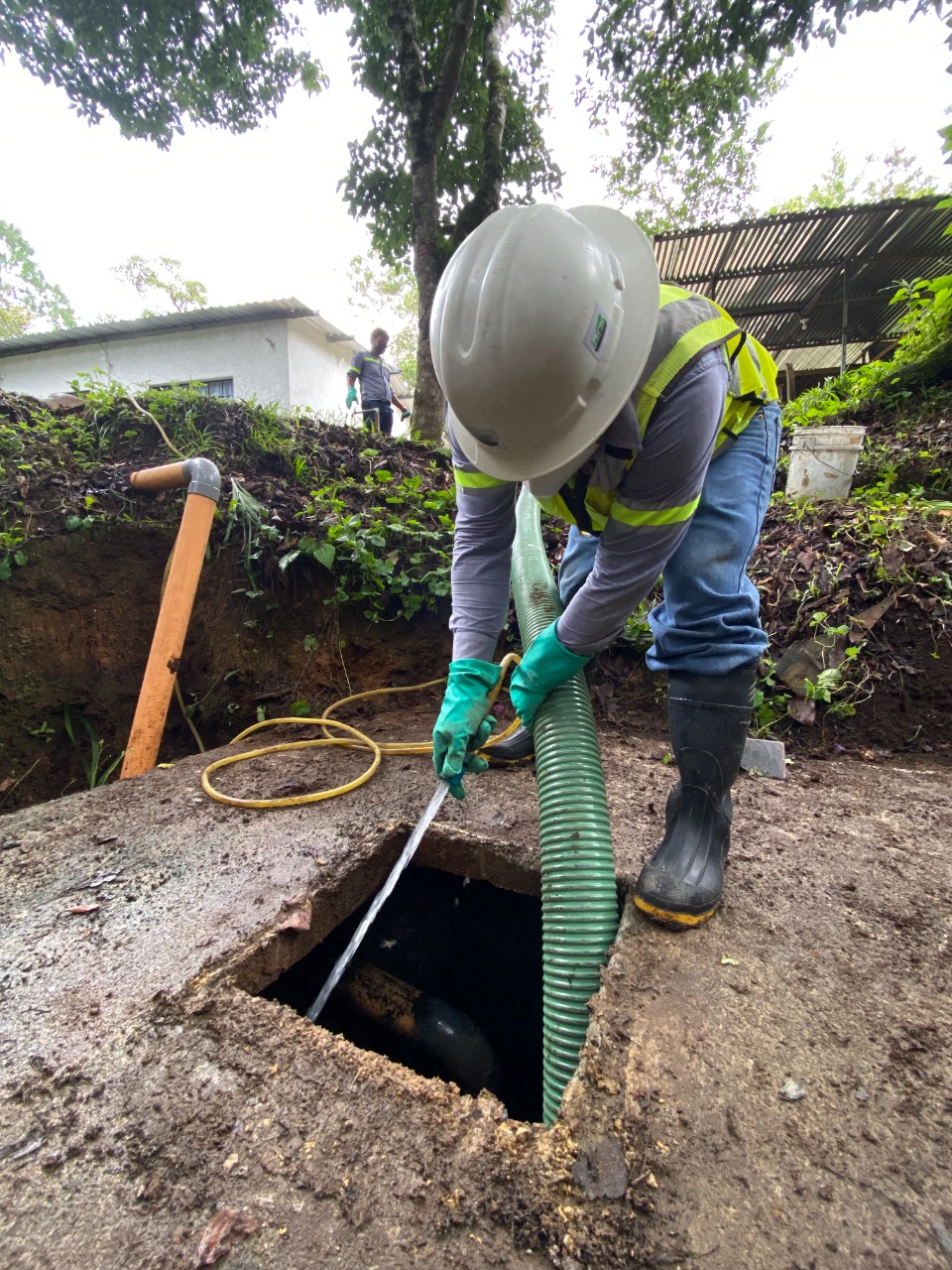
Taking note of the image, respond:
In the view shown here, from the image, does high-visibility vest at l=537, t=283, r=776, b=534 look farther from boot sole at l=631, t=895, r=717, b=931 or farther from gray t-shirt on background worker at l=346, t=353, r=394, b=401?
gray t-shirt on background worker at l=346, t=353, r=394, b=401

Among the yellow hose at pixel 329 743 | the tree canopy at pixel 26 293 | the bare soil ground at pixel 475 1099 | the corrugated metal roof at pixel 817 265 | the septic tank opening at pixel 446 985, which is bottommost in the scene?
the septic tank opening at pixel 446 985

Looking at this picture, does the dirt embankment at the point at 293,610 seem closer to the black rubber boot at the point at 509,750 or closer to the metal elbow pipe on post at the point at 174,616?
the metal elbow pipe on post at the point at 174,616

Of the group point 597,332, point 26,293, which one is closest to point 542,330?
point 597,332

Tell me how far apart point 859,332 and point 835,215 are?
2.47 meters

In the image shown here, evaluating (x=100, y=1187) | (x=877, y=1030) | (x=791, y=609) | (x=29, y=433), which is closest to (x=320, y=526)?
(x=29, y=433)

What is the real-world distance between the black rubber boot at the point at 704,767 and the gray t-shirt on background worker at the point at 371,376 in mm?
6806

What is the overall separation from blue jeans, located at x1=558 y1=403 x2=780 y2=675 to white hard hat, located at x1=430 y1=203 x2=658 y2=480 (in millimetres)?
425

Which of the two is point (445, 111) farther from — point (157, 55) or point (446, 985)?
point (446, 985)

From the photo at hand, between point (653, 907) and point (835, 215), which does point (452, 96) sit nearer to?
point (835, 215)

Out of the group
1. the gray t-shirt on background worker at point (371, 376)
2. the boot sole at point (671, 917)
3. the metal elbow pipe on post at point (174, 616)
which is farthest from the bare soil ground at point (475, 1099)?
the gray t-shirt on background worker at point (371, 376)

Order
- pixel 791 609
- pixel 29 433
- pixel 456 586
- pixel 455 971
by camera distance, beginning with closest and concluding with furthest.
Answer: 1. pixel 456 586
2. pixel 455 971
3. pixel 791 609
4. pixel 29 433

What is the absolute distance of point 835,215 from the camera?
5824 mm

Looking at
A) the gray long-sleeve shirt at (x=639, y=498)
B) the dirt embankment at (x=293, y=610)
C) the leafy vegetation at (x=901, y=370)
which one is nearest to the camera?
the gray long-sleeve shirt at (x=639, y=498)

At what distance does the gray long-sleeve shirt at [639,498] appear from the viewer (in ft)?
3.83
